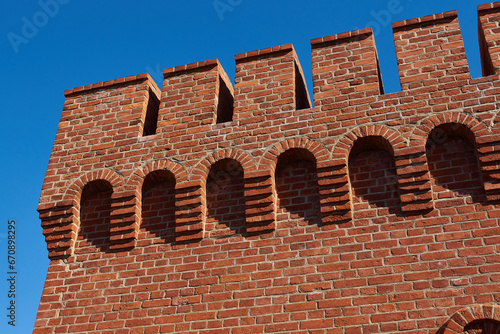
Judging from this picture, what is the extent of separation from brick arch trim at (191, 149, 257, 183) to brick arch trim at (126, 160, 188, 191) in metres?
0.14

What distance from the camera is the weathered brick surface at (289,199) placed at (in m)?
5.35

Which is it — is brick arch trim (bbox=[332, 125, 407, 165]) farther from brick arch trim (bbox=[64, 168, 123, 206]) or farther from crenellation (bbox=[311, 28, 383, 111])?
brick arch trim (bbox=[64, 168, 123, 206])

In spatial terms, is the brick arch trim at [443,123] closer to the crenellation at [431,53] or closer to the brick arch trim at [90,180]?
the crenellation at [431,53]

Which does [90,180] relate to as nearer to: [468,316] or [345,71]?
[345,71]

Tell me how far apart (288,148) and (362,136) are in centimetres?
78

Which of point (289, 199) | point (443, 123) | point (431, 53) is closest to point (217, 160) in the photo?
point (289, 199)

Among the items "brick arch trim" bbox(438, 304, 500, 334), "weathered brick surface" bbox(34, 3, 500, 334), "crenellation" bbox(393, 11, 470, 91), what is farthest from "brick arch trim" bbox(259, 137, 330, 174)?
"brick arch trim" bbox(438, 304, 500, 334)

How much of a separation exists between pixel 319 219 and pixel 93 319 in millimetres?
2440

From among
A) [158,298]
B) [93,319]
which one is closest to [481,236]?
[158,298]

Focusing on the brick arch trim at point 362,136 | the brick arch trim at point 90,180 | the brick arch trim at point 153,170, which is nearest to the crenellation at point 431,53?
the brick arch trim at point 362,136

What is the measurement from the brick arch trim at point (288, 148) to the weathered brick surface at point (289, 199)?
0.9 inches

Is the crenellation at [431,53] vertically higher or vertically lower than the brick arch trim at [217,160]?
higher

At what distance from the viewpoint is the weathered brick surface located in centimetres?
535

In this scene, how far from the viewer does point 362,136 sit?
6.10m
